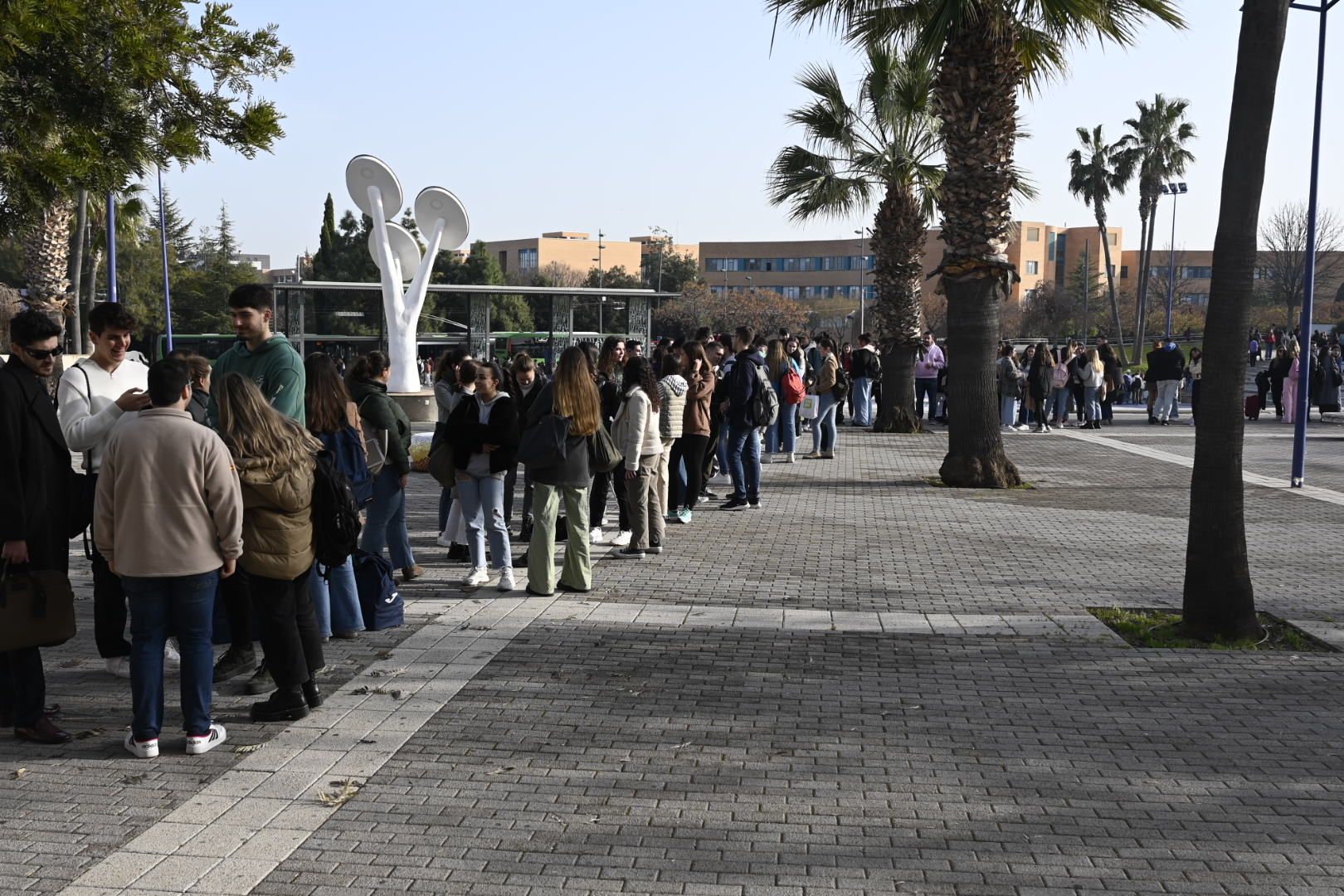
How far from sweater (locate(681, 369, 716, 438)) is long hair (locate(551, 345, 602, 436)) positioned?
→ 9.32 ft

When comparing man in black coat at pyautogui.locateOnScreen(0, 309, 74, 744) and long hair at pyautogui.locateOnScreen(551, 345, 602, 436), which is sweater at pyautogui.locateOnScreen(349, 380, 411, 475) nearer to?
long hair at pyautogui.locateOnScreen(551, 345, 602, 436)

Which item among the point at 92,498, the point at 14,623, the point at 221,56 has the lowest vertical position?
the point at 14,623

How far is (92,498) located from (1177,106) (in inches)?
2442

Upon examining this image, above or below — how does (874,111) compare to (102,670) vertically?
above

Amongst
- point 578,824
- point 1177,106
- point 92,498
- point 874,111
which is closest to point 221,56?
point 92,498

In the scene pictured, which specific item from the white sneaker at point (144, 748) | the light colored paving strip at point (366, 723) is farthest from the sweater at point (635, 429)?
the white sneaker at point (144, 748)

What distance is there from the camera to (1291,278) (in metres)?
61.0

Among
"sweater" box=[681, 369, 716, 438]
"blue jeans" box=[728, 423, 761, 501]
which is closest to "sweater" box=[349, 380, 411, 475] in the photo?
"sweater" box=[681, 369, 716, 438]

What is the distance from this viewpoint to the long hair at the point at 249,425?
18.1 ft

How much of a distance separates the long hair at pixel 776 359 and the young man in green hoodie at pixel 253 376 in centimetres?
1027

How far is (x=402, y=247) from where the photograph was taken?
31.0 meters

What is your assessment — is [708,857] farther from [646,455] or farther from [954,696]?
[646,455]

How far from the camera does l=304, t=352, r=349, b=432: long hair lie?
7.35 metres

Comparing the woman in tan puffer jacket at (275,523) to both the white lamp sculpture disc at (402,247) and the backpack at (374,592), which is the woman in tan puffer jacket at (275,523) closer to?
the backpack at (374,592)
